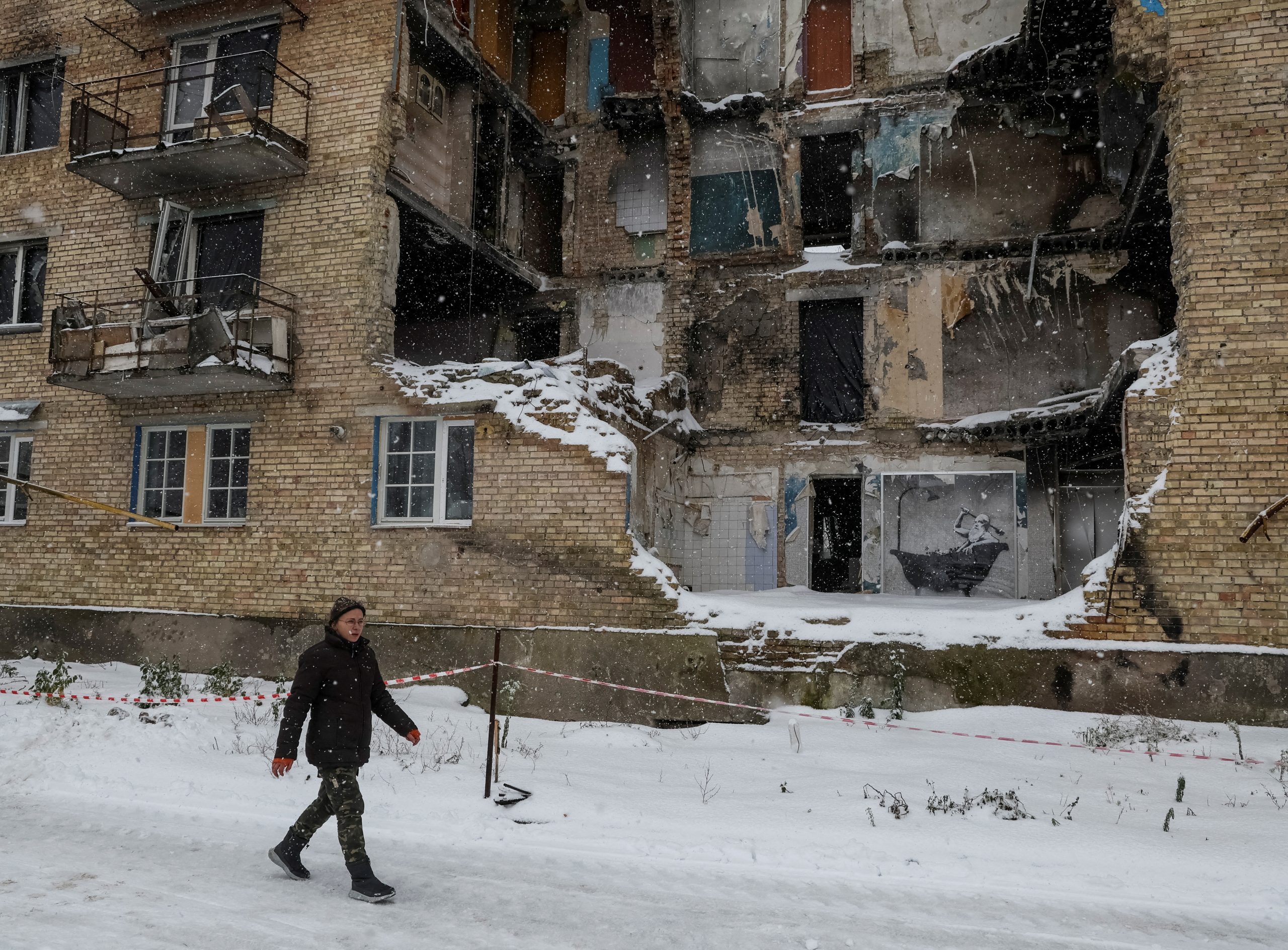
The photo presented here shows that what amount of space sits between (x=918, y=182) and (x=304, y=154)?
9.33 meters

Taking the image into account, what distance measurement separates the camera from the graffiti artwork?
42.7 ft

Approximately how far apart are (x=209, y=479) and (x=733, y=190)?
943cm

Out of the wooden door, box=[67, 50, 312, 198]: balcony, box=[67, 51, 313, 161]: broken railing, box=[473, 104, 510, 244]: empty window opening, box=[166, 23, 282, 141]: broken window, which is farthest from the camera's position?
the wooden door

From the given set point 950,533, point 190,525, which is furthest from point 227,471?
point 950,533

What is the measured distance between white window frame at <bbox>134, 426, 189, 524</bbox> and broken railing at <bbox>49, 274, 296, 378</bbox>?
1.15 meters

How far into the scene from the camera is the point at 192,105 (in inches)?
501

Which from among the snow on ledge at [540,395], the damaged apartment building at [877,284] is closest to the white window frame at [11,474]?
the snow on ledge at [540,395]

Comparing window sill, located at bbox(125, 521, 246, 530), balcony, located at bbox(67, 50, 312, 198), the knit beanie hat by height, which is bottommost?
the knit beanie hat

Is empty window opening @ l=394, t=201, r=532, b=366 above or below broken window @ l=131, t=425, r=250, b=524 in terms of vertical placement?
above

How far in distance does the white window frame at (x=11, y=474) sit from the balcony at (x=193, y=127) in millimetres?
3985

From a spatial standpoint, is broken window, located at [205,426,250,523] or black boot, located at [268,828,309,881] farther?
broken window, located at [205,426,250,523]

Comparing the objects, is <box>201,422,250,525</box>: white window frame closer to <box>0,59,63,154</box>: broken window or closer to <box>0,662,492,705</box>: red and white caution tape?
<box>0,662,492,705</box>: red and white caution tape

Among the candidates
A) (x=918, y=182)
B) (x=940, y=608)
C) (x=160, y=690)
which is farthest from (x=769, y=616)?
(x=918, y=182)

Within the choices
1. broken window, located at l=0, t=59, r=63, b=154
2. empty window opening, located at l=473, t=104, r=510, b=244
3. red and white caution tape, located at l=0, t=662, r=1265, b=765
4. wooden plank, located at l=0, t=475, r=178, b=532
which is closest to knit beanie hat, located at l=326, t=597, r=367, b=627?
red and white caution tape, located at l=0, t=662, r=1265, b=765
